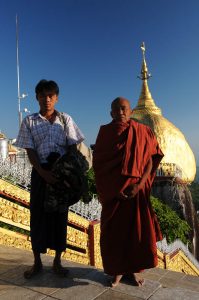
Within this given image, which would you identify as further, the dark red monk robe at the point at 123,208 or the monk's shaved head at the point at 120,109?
the monk's shaved head at the point at 120,109

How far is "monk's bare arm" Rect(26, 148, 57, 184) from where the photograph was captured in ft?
10.9

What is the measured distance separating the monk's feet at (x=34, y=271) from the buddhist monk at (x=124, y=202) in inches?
26.4

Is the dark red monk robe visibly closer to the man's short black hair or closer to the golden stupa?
the man's short black hair

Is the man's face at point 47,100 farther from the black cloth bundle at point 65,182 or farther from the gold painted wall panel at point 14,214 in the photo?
the gold painted wall panel at point 14,214

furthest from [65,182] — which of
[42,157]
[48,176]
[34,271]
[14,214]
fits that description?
[14,214]

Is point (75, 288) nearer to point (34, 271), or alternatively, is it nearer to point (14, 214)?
point (34, 271)

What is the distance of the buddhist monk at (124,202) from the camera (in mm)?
3295

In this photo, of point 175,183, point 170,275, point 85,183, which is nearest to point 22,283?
point 85,183

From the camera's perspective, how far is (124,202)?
3.34m

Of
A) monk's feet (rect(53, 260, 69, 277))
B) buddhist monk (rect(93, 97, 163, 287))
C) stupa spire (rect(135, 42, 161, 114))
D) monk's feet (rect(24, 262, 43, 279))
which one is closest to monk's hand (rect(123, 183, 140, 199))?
buddhist monk (rect(93, 97, 163, 287))

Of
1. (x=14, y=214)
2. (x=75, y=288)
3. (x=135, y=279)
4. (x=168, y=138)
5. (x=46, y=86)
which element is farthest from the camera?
(x=168, y=138)

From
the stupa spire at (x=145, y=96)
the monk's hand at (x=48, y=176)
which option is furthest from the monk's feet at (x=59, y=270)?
the stupa spire at (x=145, y=96)

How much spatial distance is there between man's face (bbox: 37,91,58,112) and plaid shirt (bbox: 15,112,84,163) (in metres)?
0.09

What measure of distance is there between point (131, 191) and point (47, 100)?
3.82 feet
